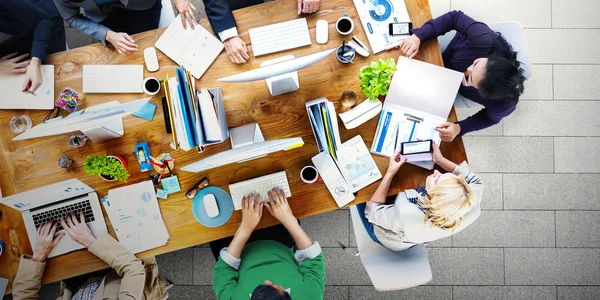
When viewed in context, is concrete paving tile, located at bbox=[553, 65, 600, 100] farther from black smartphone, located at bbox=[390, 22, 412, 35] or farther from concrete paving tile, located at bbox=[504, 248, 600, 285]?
black smartphone, located at bbox=[390, 22, 412, 35]

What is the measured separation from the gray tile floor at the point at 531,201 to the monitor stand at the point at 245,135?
1021mm

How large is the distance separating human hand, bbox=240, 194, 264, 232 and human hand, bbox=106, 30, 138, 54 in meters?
0.90

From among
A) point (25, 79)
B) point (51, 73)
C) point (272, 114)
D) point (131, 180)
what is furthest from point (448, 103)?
point (25, 79)

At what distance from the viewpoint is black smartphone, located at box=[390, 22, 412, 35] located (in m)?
1.81

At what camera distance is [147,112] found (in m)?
1.79

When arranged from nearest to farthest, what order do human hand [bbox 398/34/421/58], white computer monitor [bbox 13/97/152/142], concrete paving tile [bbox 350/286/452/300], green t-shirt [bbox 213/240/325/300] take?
white computer monitor [bbox 13/97/152/142], green t-shirt [bbox 213/240/325/300], human hand [bbox 398/34/421/58], concrete paving tile [bbox 350/286/452/300]

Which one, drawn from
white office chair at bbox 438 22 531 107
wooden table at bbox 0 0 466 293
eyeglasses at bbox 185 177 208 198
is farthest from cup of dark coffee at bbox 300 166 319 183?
white office chair at bbox 438 22 531 107

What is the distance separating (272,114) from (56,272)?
1.25 meters

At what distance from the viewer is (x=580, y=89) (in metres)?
2.67

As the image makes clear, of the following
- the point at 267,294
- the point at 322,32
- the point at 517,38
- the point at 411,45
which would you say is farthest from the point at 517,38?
the point at 267,294

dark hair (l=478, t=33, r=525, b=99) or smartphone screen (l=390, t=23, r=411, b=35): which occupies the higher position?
smartphone screen (l=390, t=23, r=411, b=35)

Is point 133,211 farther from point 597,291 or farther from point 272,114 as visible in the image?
point 597,291

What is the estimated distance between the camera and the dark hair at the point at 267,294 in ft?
4.89

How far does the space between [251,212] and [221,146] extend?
1.12 ft
